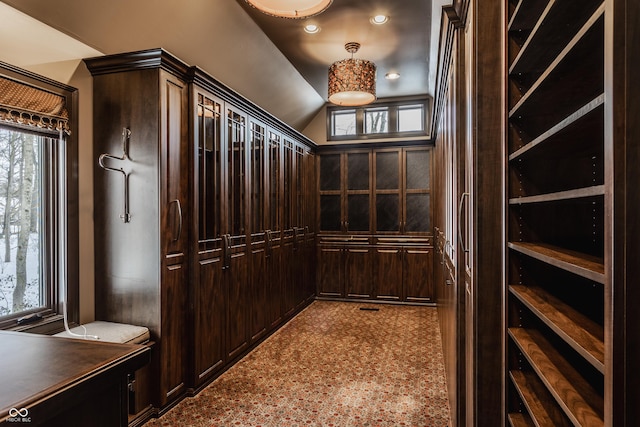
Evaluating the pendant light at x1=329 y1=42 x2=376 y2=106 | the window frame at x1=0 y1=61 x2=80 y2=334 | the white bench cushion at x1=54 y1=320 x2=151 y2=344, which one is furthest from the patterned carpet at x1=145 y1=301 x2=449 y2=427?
the pendant light at x1=329 y1=42 x2=376 y2=106

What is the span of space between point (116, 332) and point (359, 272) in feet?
12.5

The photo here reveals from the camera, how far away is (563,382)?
2.97ft

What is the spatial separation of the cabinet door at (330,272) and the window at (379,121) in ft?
5.67

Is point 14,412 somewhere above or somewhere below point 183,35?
below

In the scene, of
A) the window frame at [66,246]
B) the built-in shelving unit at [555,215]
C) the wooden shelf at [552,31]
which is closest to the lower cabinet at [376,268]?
the window frame at [66,246]

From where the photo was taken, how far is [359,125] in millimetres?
6008

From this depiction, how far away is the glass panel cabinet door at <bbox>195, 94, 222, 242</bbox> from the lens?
2.90 m

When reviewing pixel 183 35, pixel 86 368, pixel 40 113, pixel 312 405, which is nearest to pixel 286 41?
pixel 183 35

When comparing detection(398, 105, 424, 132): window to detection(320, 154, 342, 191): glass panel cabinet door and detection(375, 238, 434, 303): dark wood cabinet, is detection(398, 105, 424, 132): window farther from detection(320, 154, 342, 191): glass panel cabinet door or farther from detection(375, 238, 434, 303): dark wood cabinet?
detection(375, 238, 434, 303): dark wood cabinet

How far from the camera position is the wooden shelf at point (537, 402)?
989mm

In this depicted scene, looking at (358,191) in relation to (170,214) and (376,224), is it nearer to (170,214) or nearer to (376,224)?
(376,224)

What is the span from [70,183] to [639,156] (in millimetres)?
2830

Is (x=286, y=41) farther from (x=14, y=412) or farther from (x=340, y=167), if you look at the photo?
(x=14, y=412)

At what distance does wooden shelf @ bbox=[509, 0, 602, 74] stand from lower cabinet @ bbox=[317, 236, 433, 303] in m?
4.50
